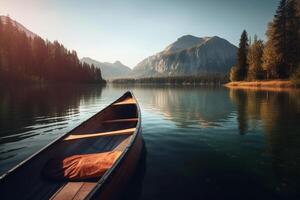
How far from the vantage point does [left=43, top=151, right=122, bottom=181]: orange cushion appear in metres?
6.48

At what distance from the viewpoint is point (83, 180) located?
6.37 meters

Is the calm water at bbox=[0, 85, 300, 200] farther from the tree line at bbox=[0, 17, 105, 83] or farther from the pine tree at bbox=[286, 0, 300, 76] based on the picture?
the tree line at bbox=[0, 17, 105, 83]

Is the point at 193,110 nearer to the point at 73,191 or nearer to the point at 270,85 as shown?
the point at 73,191

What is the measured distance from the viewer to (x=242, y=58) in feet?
266

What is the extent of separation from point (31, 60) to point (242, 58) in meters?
91.0

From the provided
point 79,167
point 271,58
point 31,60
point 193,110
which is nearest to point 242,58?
point 271,58

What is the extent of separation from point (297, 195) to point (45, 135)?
14.4 m

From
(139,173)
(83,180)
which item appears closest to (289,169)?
(139,173)

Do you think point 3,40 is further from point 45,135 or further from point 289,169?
point 289,169

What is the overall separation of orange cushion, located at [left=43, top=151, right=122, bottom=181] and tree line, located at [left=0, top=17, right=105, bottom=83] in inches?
2917

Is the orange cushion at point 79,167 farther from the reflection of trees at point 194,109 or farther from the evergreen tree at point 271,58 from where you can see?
the evergreen tree at point 271,58

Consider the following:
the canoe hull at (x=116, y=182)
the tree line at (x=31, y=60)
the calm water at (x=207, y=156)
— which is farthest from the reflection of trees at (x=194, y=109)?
the tree line at (x=31, y=60)

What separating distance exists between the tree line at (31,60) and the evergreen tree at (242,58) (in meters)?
87.4

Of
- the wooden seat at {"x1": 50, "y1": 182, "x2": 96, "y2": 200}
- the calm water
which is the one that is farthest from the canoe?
the calm water
